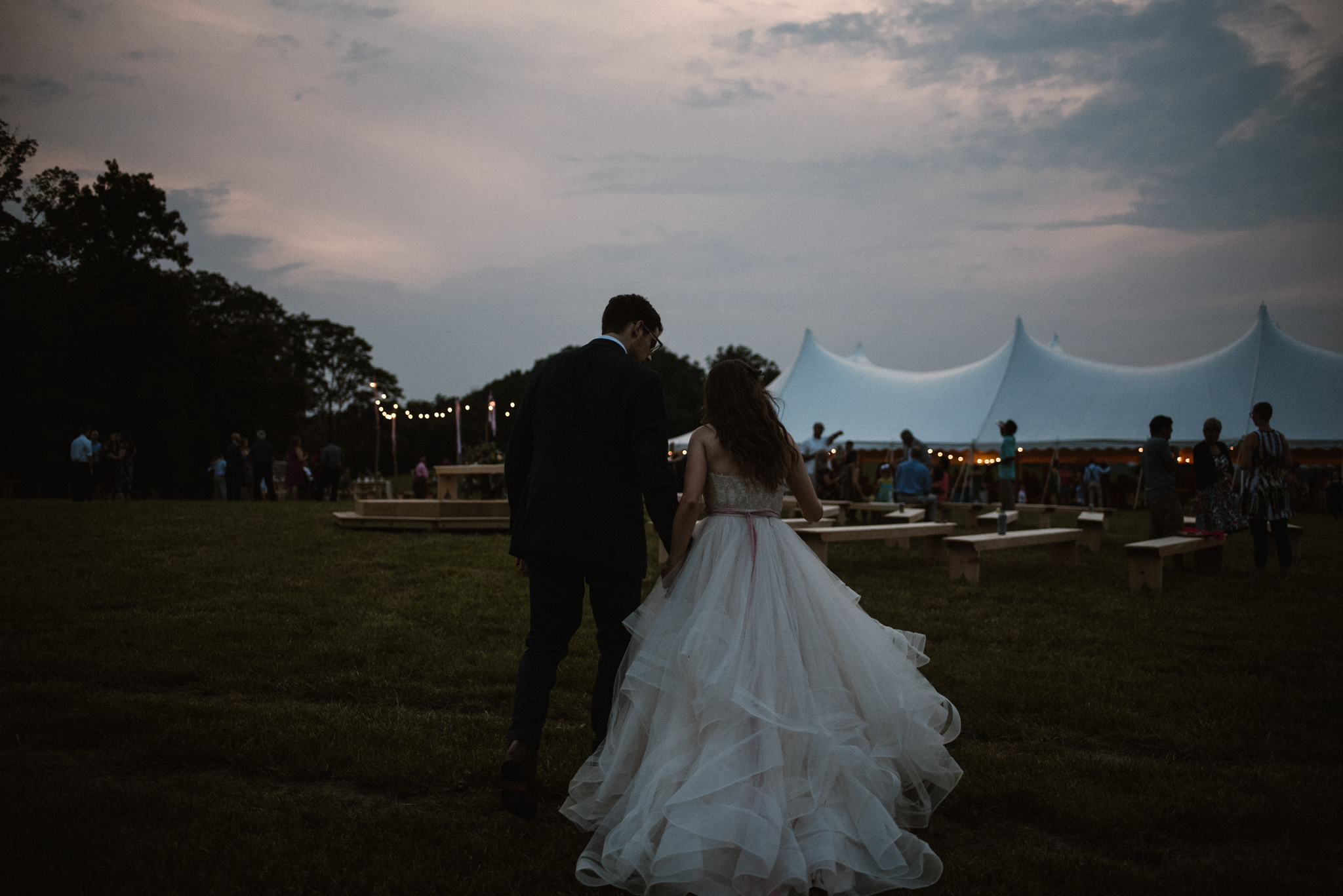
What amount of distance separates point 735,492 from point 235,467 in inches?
794

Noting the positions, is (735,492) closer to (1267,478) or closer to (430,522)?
(1267,478)

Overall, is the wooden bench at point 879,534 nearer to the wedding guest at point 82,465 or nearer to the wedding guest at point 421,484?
the wedding guest at point 421,484

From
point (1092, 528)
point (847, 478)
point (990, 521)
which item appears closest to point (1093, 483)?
point (847, 478)

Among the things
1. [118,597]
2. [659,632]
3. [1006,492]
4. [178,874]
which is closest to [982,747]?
[659,632]

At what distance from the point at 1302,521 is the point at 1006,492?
10.3 m

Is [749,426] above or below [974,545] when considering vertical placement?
above

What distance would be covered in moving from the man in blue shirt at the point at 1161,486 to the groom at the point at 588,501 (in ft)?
27.4

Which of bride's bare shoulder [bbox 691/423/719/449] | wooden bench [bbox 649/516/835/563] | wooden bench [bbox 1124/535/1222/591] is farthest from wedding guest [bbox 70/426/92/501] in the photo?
wooden bench [bbox 1124/535/1222/591]

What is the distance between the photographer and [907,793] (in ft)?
9.84

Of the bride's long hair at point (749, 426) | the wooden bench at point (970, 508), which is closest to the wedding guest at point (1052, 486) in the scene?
the wooden bench at point (970, 508)

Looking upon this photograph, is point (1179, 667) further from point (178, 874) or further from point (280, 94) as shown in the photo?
point (280, 94)

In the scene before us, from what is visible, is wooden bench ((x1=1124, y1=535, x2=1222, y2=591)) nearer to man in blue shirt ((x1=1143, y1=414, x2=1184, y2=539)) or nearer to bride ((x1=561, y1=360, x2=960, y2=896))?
man in blue shirt ((x1=1143, y1=414, x2=1184, y2=539))

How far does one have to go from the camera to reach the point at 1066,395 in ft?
79.0

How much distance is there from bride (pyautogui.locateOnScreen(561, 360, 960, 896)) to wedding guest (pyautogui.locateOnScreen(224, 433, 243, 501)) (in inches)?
783
